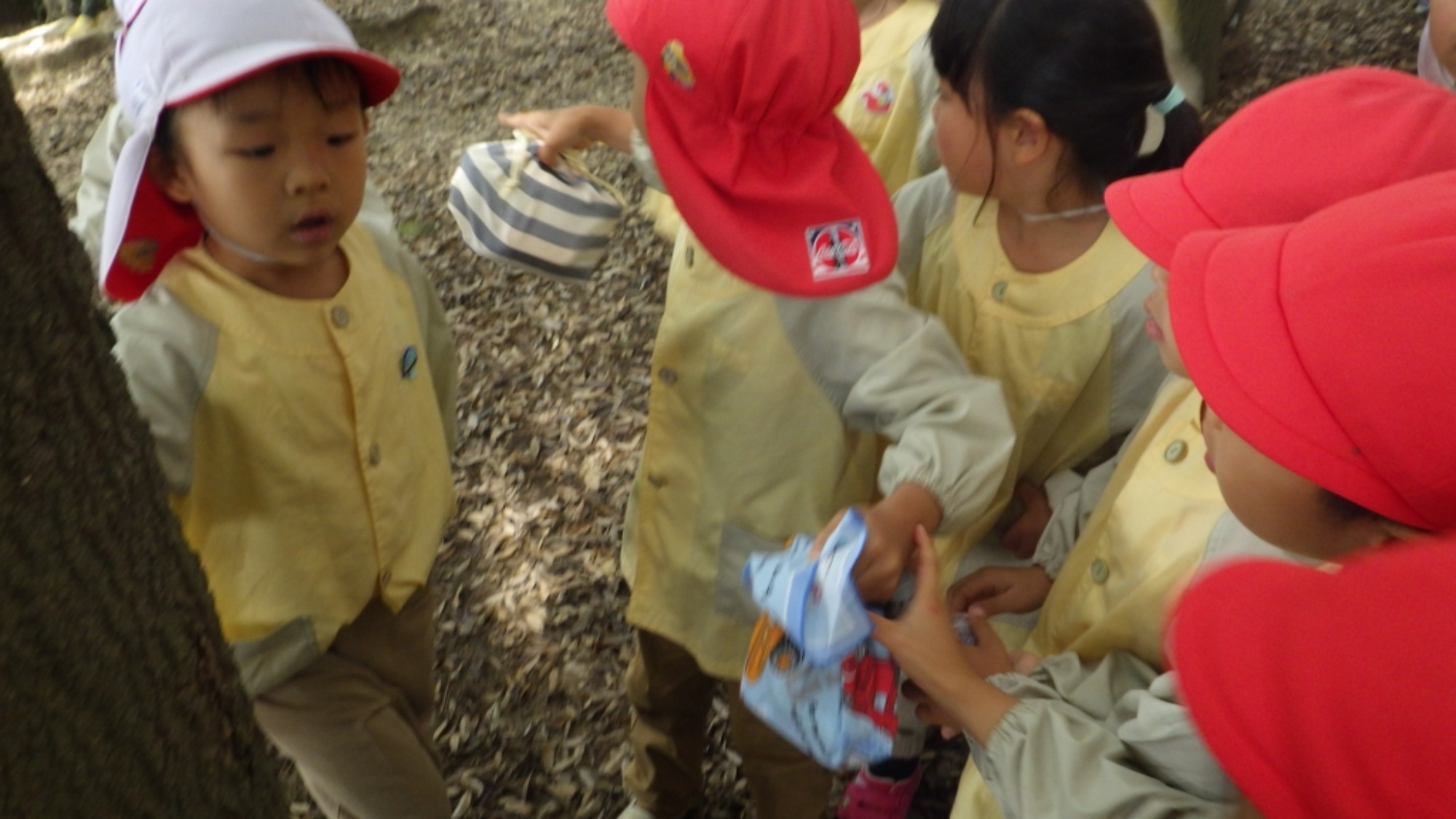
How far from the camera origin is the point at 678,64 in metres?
1.90

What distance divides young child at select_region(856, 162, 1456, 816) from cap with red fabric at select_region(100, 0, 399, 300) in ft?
4.79

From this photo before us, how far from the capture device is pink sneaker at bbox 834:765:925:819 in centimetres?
269

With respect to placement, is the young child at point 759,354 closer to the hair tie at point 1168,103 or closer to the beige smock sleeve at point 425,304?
the beige smock sleeve at point 425,304

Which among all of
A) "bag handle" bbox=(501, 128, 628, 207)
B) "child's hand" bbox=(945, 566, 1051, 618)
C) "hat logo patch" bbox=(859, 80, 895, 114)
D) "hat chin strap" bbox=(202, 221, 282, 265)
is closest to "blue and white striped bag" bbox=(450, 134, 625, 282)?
"bag handle" bbox=(501, 128, 628, 207)

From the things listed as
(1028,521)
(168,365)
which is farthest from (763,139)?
(168,365)

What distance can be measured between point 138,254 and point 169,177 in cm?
15

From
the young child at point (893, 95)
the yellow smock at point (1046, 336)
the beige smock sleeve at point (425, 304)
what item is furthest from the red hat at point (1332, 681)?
the young child at point (893, 95)

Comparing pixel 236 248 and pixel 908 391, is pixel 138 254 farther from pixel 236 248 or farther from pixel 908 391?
pixel 908 391

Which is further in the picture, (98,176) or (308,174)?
(98,176)

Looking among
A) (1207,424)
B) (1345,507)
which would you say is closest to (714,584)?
(1207,424)

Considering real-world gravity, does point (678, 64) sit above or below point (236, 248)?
above

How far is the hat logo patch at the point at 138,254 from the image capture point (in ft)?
5.59

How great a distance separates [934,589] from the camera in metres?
1.60

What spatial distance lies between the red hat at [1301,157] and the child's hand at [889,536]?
0.55 m
